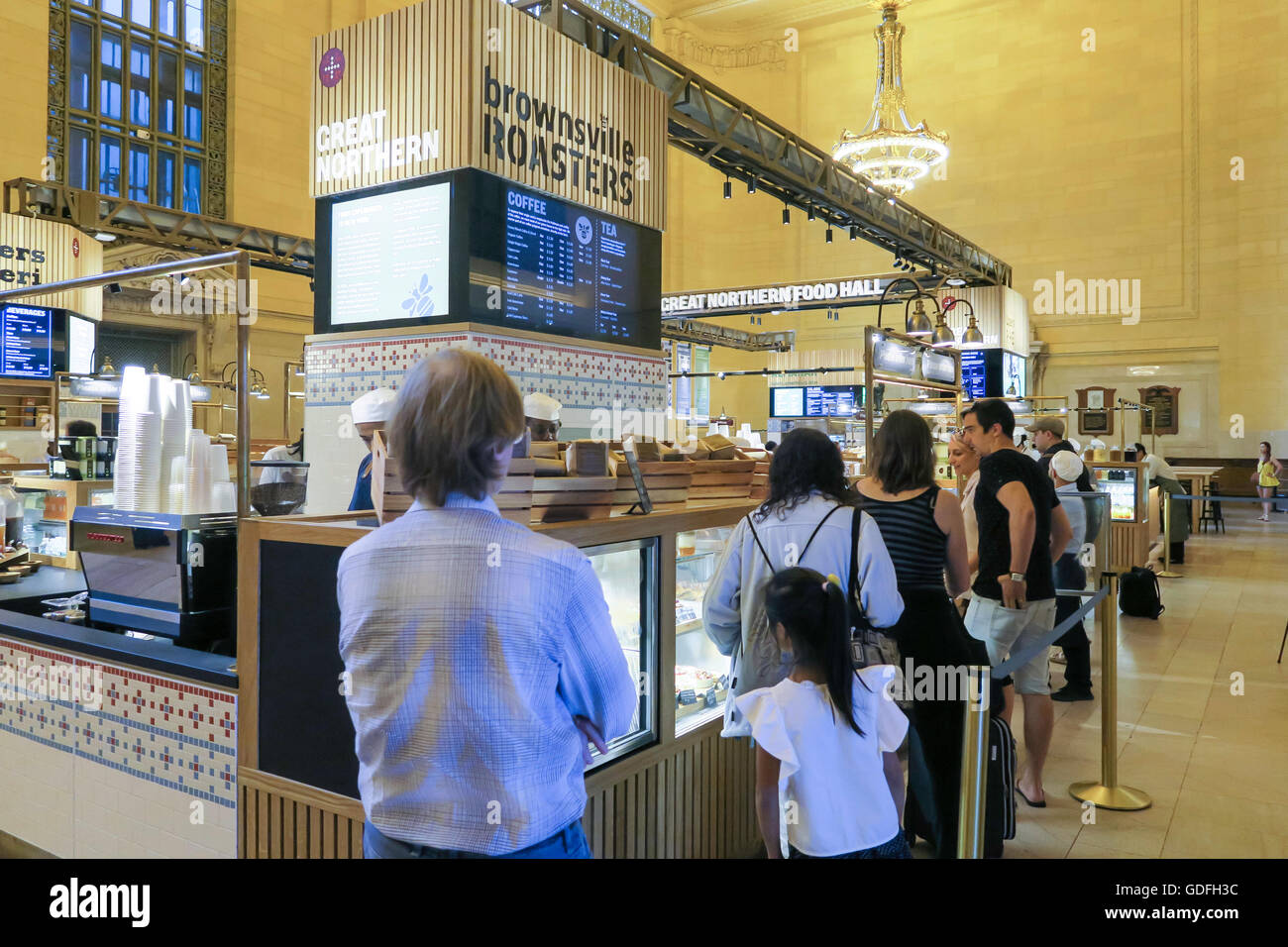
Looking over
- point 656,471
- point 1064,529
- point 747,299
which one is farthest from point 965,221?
point 656,471

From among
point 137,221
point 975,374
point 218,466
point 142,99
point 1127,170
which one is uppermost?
point 1127,170

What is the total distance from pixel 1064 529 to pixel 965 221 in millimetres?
17303

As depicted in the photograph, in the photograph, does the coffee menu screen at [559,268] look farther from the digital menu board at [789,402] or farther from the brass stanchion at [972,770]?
the digital menu board at [789,402]

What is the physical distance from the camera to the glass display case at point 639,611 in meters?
2.73

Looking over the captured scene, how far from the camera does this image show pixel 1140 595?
26.2 ft

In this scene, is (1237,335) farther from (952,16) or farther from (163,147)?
(163,147)

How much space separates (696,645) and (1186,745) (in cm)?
303

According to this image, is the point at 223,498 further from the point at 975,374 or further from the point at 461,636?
the point at 975,374

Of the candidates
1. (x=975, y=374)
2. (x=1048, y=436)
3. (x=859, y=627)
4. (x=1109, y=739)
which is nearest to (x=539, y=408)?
(x=859, y=627)

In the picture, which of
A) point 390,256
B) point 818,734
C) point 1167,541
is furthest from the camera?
point 1167,541

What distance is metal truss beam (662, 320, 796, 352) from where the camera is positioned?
57.1 ft

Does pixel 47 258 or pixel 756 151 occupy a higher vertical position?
pixel 756 151

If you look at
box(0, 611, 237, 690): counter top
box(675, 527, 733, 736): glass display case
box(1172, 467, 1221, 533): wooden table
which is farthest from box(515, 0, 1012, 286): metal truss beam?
box(1172, 467, 1221, 533): wooden table

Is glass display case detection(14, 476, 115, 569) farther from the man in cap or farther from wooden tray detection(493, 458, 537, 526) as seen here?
the man in cap
